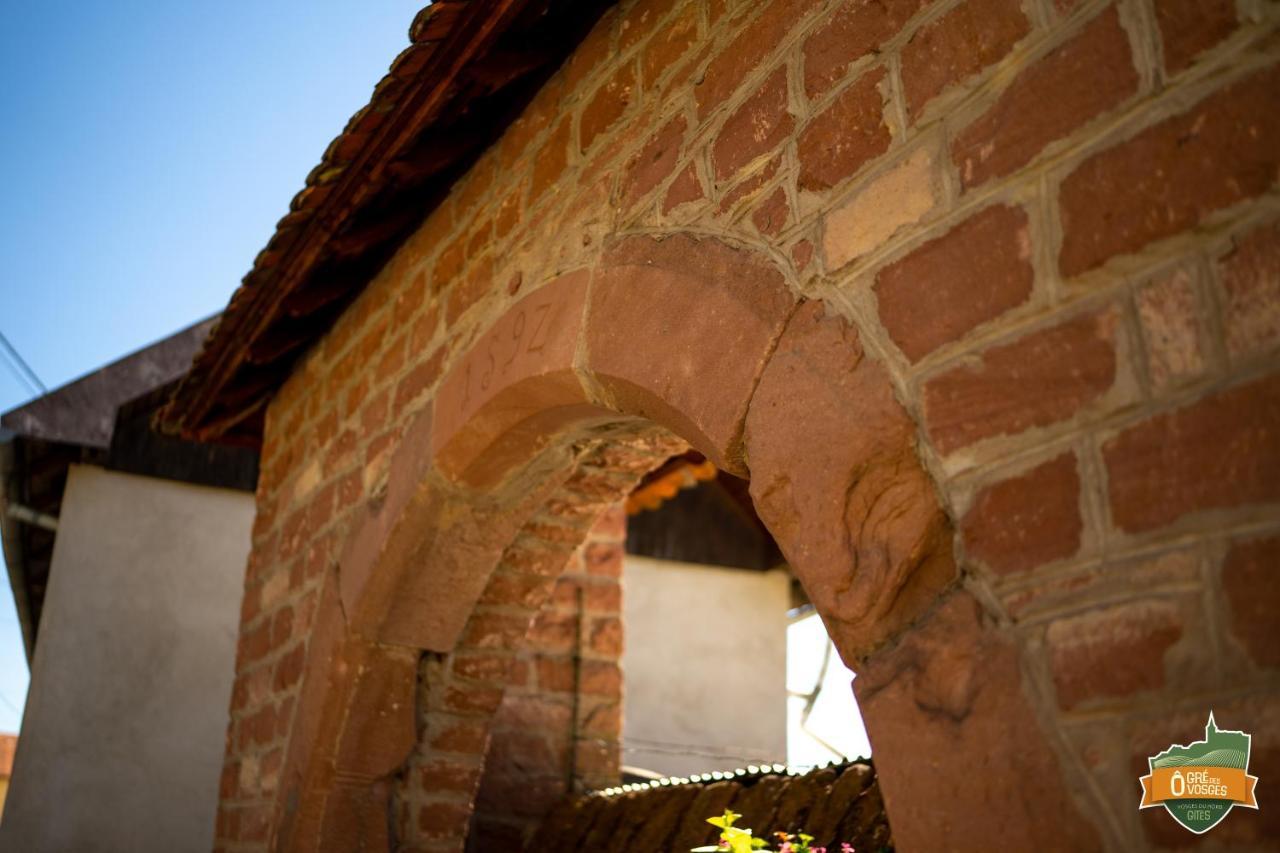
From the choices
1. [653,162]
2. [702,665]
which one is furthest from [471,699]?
[702,665]

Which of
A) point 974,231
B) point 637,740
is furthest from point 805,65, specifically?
point 637,740

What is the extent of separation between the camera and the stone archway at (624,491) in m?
1.41

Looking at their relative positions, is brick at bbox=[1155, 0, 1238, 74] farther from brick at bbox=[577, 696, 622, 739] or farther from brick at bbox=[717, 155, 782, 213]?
brick at bbox=[577, 696, 622, 739]

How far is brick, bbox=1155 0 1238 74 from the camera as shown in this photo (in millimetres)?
1270

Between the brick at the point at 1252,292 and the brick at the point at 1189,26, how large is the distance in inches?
9.2

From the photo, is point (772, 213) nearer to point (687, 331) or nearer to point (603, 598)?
point (687, 331)

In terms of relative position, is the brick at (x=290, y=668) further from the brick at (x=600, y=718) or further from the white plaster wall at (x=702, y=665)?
the white plaster wall at (x=702, y=665)

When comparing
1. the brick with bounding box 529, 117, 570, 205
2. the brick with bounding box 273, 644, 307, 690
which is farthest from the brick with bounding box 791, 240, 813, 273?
the brick with bounding box 273, 644, 307, 690

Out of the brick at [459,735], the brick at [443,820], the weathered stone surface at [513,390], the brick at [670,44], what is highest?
the brick at [670,44]

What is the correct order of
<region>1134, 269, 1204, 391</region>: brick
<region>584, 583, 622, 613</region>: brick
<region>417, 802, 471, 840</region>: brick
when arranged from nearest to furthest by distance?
<region>1134, 269, 1204, 391</region>: brick → <region>417, 802, 471, 840</region>: brick → <region>584, 583, 622, 613</region>: brick

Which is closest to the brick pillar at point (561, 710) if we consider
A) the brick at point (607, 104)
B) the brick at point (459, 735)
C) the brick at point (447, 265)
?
the brick at point (459, 735)

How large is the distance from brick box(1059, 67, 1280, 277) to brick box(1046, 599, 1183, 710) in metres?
0.41

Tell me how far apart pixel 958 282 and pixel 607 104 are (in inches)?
53.5

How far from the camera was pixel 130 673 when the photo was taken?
768cm
